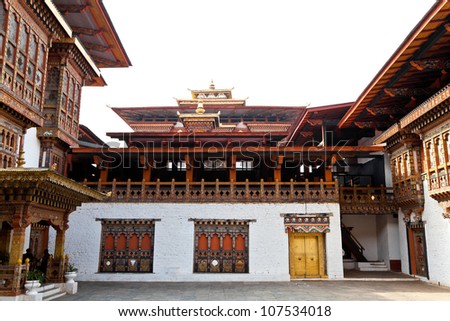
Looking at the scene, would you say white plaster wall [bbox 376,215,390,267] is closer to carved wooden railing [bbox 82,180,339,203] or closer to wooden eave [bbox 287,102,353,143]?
carved wooden railing [bbox 82,180,339,203]

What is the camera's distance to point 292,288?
1389cm

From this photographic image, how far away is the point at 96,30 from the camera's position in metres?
16.4

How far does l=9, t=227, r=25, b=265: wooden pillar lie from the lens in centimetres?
1002

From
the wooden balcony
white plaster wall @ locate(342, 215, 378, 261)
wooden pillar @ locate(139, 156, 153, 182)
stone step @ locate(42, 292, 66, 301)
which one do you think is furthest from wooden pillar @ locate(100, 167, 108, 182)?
white plaster wall @ locate(342, 215, 378, 261)

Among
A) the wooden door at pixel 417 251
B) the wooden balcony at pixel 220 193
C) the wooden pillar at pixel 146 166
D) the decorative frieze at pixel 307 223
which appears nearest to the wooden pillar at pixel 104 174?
the wooden balcony at pixel 220 193

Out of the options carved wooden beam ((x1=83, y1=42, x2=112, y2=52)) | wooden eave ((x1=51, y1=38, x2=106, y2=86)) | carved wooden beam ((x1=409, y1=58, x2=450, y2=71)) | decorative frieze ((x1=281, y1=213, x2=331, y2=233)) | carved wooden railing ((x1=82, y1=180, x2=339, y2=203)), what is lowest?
decorative frieze ((x1=281, y1=213, x2=331, y2=233))

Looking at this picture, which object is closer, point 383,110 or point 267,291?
point 267,291

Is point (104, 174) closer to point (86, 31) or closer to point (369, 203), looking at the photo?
point (86, 31)

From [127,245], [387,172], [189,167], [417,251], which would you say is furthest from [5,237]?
[387,172]

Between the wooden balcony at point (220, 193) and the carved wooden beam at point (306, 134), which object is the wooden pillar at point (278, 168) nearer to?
the wooden balcony at point (220, 193)

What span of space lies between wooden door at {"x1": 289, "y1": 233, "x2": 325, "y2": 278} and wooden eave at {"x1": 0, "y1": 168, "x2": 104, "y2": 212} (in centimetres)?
900

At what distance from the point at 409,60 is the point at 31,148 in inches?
537

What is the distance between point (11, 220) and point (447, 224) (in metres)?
14.0

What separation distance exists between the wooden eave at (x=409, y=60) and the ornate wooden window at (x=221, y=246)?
24.3 ft
